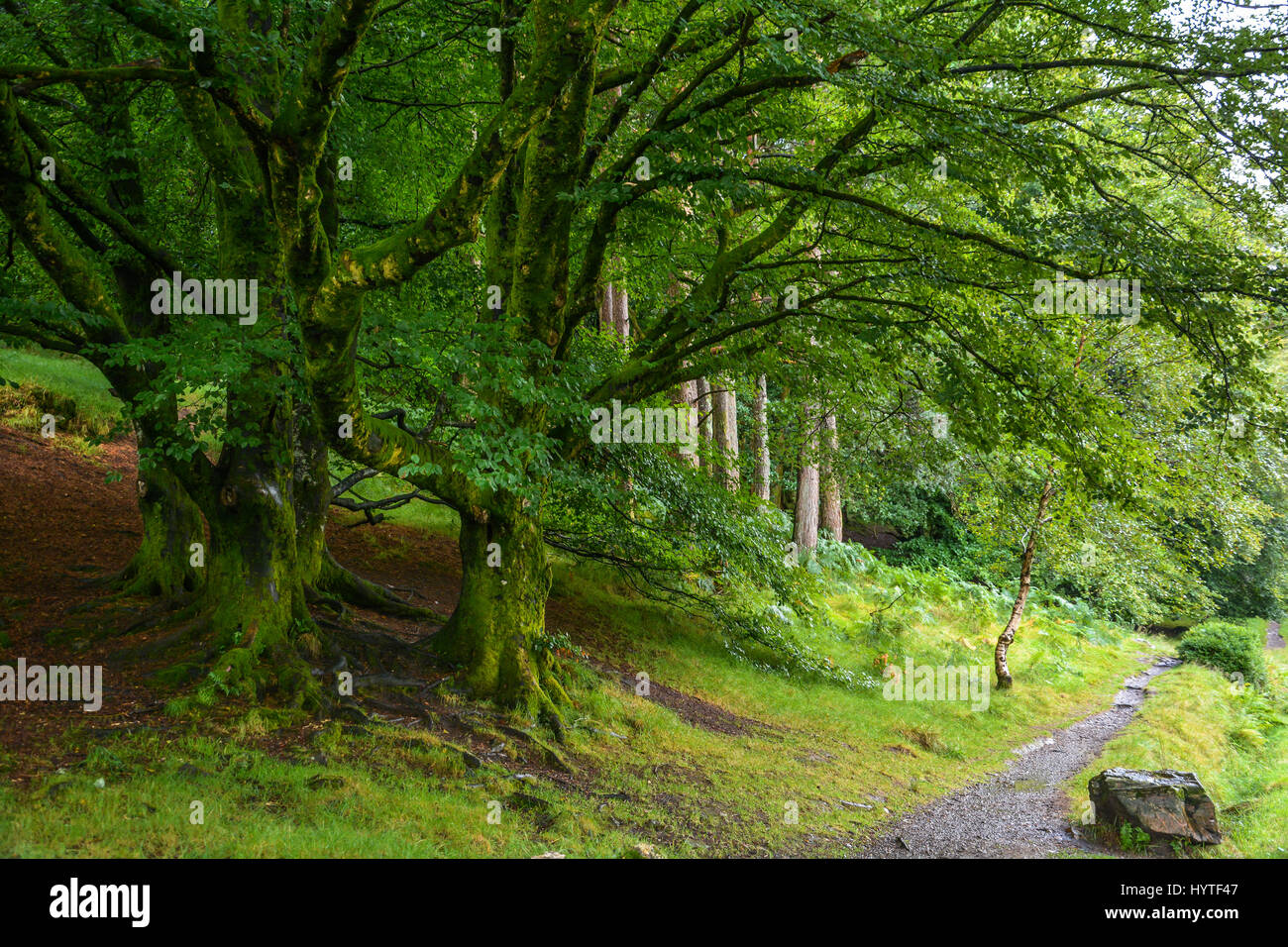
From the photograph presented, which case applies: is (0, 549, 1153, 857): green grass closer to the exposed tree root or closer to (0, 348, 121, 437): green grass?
the exposed tree root

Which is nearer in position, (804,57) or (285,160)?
(285,160)

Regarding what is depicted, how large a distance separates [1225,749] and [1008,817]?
7263mm

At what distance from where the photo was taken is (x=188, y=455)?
6883 millimetres

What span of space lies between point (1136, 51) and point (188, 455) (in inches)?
381

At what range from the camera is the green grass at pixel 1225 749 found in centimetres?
987

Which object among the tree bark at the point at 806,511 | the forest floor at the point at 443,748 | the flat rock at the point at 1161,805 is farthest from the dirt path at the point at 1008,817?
the tree bark at the point at 806,511

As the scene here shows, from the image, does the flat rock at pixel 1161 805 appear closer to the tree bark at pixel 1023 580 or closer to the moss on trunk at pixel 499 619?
the tree bark at pixel 1023 580

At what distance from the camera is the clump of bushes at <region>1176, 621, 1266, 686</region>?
21.6 metres

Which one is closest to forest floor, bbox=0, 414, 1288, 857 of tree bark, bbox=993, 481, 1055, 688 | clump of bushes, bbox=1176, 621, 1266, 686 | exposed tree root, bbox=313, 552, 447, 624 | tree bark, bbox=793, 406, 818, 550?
exposed tree root, bbox=313, 552, 447, 624

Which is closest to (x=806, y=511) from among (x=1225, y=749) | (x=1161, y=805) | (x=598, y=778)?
(x=1225, y=749)

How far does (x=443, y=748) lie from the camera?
24.4 feet
